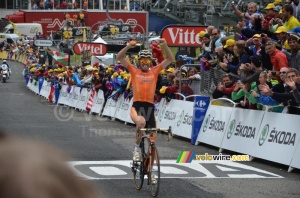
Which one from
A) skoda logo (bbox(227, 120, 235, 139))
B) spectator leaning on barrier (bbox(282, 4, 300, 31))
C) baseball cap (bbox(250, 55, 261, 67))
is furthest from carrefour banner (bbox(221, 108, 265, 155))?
spectator leaning on barrier (bbox(282, 4, 300, 31))

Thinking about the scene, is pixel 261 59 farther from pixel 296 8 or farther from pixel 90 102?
pixel 90 102

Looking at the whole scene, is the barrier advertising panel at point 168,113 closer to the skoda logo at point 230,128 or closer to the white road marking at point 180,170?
the skoda logo at point 230,128

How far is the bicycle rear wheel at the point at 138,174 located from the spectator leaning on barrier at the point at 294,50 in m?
4.65

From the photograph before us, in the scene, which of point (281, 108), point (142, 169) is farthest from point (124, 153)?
point (142, 169)

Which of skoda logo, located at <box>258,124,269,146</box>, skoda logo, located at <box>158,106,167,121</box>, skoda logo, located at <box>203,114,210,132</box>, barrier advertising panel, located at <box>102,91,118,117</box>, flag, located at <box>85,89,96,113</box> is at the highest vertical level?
skoda logo, located at <box>258,124,269,146</box>

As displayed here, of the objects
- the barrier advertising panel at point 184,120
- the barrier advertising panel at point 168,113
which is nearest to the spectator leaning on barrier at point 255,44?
the barrier advertising panel at point 184,120

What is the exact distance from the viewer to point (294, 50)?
1459 cm

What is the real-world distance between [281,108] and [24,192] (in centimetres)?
1332

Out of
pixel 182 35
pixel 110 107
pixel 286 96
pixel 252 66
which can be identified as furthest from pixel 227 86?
pixel 110 107

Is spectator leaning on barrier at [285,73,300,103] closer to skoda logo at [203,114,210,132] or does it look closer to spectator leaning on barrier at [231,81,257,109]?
spectator leaning on barrier at [231,81,257,109]

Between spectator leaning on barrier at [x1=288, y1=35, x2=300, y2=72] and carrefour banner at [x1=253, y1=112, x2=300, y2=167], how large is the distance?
115cm

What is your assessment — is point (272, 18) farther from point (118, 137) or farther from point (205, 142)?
point (118, 137)

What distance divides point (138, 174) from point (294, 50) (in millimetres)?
4808

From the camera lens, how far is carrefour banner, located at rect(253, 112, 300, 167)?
13141 mm
